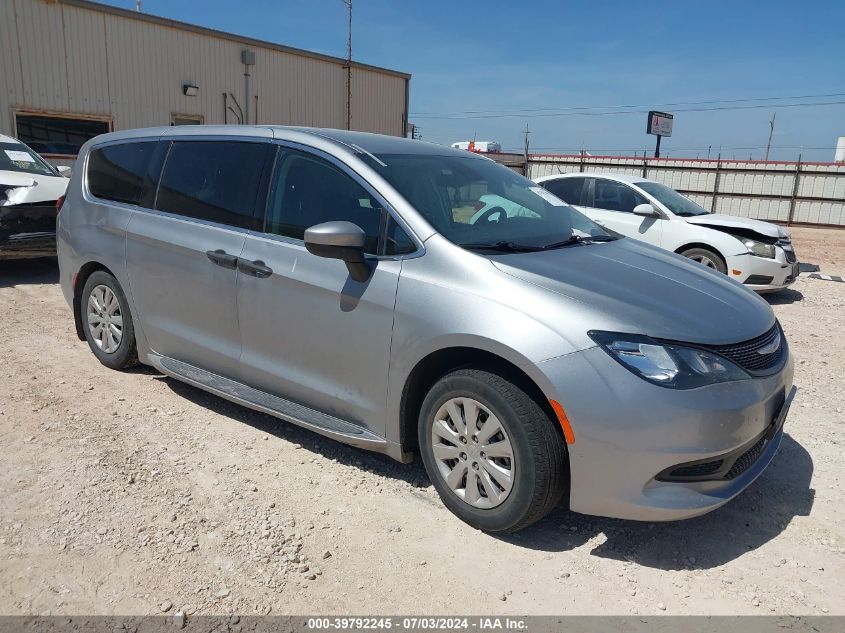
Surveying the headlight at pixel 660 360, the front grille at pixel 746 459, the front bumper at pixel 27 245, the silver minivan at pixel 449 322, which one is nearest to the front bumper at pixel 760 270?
the silver minivan at pixel 449 322

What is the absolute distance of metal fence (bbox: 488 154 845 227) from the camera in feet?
63.1

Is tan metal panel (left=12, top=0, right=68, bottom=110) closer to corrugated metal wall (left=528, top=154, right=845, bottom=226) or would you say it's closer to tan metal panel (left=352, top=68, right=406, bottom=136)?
tan metal panel (left=352, top=68, right=406, bottom=136)

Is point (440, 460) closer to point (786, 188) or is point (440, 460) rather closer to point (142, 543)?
point (142, 543)

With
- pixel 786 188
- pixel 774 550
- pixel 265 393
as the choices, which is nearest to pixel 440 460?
pixel 265 393

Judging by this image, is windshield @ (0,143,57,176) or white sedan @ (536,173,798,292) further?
white sedan @ (536,173,798,292)

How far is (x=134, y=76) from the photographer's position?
1534 centimetres

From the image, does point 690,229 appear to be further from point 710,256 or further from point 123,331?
point 123,331

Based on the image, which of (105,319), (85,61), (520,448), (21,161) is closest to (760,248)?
(520,448)

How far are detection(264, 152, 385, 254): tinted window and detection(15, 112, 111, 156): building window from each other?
1270 cm

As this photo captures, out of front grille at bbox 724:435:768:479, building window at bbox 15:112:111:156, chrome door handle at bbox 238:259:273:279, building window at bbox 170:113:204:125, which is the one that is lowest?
front grille at bbox 724:435:768:479

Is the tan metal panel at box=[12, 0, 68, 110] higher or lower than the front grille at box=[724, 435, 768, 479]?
higher

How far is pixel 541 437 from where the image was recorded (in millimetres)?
2758

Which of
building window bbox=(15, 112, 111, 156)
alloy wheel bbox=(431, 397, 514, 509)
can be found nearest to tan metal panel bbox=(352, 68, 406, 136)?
building window bbox=(15, 112, 111, 156)

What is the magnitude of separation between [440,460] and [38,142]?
14250 mm
